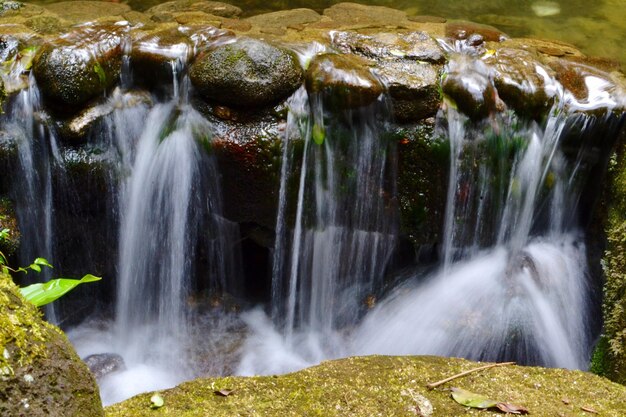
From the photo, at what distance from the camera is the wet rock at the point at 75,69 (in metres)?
4.42

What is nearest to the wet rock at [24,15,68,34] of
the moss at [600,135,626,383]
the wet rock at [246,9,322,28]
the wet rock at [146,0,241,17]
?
the wet rock at [146,0,241,17]

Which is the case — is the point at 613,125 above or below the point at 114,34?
below

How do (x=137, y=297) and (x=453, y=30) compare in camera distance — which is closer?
(x=137, y=297)

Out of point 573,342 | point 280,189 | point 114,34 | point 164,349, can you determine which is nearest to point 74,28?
point 114,34

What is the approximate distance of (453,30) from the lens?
5621mm

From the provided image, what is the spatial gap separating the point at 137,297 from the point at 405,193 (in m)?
2.38

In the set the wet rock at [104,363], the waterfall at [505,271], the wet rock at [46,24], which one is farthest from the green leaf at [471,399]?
the wet rock at [46,24]

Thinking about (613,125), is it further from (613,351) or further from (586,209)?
(613,351)

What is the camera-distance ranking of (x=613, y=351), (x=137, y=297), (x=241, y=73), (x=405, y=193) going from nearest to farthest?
(x=613, y=351) → (x=241, y=73) → (x=405, y=193) → (x=137, y=297)

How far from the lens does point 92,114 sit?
4539mm

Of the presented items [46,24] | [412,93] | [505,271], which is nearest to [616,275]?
[505,271]

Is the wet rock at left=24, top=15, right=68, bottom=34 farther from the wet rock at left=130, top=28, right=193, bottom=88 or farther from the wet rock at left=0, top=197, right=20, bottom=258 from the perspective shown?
the wet rock at left=0, top=197, right=20, bottom=258

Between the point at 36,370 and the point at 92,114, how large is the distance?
11.2ft

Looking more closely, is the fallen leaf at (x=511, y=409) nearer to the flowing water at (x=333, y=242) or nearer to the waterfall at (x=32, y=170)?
the flowing water at (x=333, y=242)
